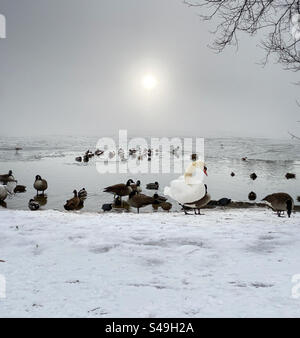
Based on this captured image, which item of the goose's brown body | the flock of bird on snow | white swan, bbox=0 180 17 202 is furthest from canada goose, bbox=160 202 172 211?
white swan, bbox=0 180 17 202

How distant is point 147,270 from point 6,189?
1223 cm

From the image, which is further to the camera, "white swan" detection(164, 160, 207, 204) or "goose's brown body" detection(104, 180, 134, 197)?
"goose's brown body" detection(104, 180, 134, 197)

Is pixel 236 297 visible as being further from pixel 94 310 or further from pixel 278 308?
pixel 94 310

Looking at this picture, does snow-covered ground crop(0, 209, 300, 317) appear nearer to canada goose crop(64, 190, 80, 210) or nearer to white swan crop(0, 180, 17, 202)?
canada goose crop(64, 190, 80, 210)

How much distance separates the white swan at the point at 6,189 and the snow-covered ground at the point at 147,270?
299 inches

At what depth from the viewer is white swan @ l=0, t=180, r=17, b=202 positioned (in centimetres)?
1313

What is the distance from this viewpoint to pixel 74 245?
502 cm

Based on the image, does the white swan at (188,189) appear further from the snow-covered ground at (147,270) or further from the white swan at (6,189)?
the white swan at (6,189)

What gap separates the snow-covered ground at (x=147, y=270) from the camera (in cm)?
291

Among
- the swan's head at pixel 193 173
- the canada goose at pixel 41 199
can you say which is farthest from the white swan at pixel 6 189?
the swan's head at pixel 193 173

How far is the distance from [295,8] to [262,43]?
95 centimetres

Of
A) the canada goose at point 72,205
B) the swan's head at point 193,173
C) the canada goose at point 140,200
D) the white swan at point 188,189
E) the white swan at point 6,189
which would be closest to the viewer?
the white swan at point 188,189

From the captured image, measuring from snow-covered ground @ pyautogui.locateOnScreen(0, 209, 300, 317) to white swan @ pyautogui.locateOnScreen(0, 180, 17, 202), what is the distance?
759 centimetres

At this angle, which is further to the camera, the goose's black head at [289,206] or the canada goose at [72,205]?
the canada goose at [72,205]
